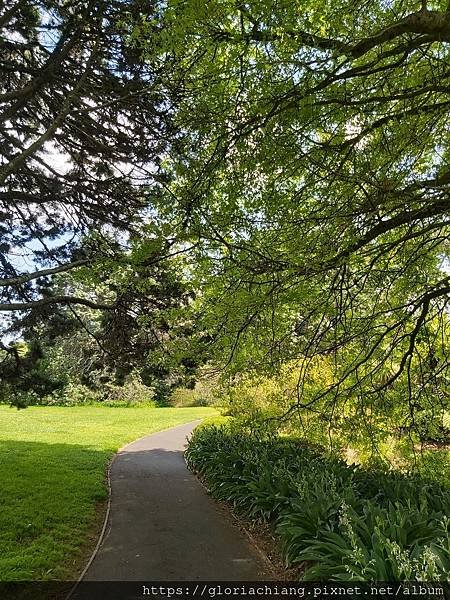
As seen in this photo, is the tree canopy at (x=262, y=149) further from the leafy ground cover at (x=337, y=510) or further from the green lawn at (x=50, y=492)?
the green lawn at (x=50, y=492)

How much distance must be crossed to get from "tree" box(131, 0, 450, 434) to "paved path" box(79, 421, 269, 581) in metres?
2.47

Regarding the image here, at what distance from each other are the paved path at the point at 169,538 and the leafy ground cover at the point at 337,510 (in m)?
0.45

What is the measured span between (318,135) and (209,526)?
5.56m

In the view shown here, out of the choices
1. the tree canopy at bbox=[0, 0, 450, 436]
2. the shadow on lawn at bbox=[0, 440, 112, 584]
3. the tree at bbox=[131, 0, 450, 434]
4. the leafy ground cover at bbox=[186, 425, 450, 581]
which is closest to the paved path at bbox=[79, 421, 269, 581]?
the shadow on lawn at bbox=[0, 440, 112, 584]

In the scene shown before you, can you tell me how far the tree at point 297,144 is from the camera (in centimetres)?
359

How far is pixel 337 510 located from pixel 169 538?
2444 millimetres

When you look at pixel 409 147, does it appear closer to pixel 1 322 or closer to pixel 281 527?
pixel 281 527

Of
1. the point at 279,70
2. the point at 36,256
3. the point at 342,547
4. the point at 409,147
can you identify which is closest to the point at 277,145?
the point at 279,70

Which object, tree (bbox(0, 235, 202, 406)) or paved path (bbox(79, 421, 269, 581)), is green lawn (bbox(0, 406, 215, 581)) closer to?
paved path (bbox(79, 421, 269, 581))

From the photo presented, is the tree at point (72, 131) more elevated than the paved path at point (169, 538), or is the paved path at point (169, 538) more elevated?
the tree at point (72, 131)

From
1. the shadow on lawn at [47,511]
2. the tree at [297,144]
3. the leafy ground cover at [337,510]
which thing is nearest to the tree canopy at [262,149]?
the tree at [297,144]


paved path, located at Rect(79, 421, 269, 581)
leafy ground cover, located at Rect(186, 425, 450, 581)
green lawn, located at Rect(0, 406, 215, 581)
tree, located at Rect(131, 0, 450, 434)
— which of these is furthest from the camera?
green lawn, located at Rect(0, 406, 215, 581)

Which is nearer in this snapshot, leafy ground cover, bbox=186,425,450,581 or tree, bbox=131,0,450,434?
leafy ground cover, bbox=186,425,450,581

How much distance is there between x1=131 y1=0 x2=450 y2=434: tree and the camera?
3594 millimetres
